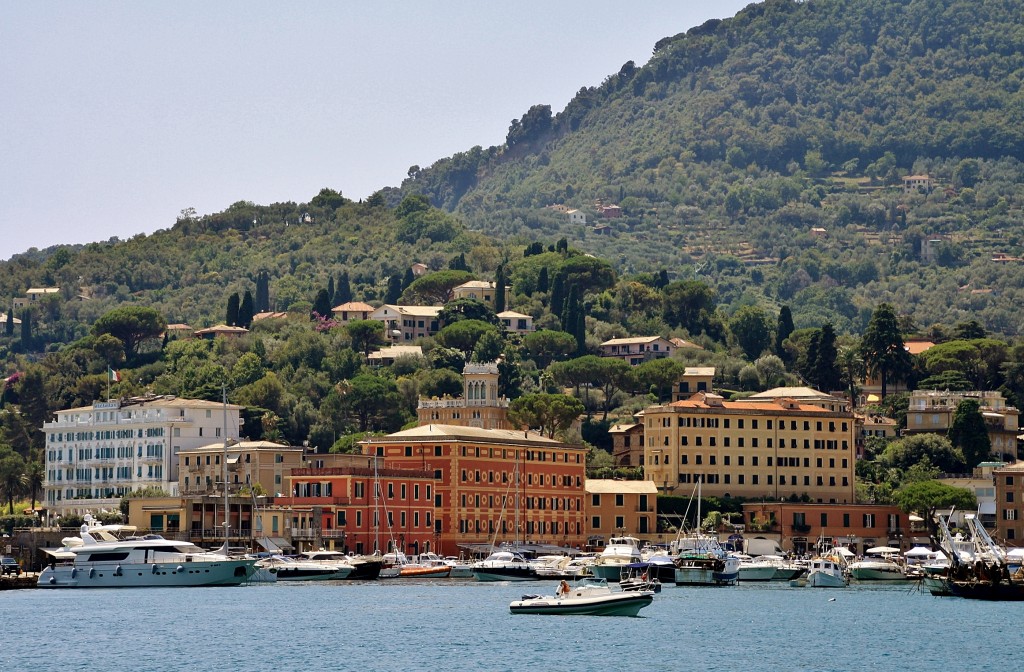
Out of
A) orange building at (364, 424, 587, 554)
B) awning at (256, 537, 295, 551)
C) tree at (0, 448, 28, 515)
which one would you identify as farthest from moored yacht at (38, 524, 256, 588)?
tree at (0, 448, 28, 515)

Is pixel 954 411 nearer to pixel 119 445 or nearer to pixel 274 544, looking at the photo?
pixel 274 544

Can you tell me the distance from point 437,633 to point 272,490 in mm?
67763

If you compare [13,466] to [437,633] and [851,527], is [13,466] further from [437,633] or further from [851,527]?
[437,633]

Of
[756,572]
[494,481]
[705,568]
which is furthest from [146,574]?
[756,572]

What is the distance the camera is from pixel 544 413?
172m

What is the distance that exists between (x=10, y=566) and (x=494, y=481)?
3806 centimetres

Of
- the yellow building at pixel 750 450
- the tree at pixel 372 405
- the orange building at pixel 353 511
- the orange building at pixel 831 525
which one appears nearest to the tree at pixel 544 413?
the yellow building at pixel 750 450

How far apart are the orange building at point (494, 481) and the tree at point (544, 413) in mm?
12587

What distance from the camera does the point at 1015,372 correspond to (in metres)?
193

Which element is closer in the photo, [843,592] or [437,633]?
[437,633]

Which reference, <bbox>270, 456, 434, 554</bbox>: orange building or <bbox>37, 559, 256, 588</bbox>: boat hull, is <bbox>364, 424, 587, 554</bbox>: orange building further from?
<bbox>37, 559, 256, 588</bbox>: boat hull

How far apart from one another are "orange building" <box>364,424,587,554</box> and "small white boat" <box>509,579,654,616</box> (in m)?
53.6

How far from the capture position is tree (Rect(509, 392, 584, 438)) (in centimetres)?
17238

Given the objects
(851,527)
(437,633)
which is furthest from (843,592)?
(437,633)
